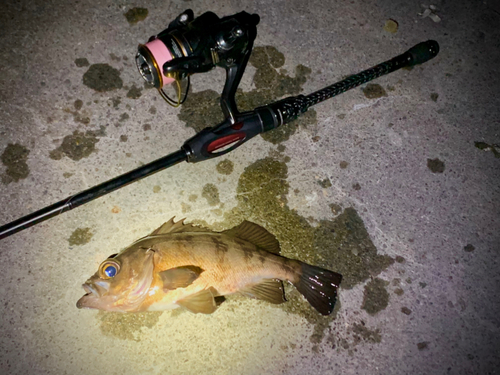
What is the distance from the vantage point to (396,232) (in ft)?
9.57

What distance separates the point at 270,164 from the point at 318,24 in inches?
61.6

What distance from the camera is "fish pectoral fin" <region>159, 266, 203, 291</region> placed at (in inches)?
84.2

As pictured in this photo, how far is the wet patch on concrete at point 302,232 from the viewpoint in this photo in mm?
2773

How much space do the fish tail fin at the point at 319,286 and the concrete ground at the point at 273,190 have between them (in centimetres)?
20

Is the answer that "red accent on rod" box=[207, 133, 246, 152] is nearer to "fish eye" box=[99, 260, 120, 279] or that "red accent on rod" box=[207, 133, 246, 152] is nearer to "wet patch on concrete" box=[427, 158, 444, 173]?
"fish eye" box=[99, 260, 120, 279]

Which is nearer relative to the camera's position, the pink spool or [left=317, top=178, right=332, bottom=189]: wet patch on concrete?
the pink spool

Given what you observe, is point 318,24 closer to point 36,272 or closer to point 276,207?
point 276,207

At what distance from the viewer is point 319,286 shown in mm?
2602

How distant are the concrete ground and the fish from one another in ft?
0.81

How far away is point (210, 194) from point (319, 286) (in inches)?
48.8

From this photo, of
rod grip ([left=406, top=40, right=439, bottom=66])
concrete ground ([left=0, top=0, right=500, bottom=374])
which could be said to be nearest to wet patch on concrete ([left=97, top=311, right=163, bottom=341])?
concrete ground ([left=0, top=0, right=500, bottom=374])

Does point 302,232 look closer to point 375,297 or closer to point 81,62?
point 375,297

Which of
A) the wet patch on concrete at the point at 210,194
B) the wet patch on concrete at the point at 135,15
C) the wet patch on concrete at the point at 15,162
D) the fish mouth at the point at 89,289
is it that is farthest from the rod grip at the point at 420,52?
the wet patch on concrete at the point at 15,162

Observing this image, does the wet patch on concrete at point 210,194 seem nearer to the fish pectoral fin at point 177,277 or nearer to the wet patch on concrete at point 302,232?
the wet patch on concrete at point 302,232
